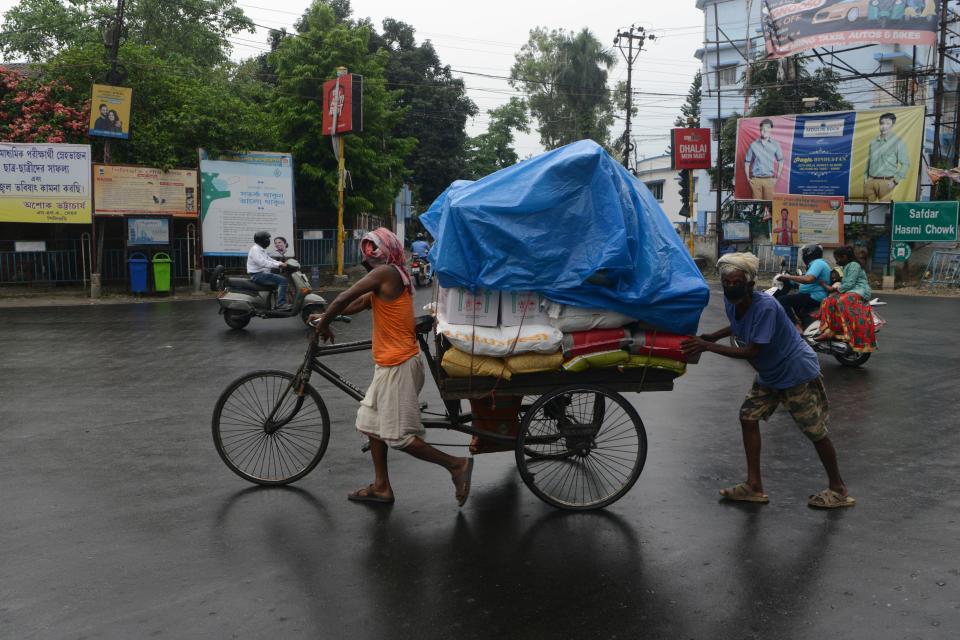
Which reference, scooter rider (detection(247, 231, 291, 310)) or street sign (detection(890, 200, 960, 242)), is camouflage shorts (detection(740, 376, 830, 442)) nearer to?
scooter rider (detection(247, 231, 291, 310))

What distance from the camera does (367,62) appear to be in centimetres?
2769

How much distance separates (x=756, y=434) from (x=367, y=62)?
82.0 ft

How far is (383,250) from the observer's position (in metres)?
4.87

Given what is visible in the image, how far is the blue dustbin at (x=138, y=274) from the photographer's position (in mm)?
19172

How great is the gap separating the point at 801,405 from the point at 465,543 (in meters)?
2.16

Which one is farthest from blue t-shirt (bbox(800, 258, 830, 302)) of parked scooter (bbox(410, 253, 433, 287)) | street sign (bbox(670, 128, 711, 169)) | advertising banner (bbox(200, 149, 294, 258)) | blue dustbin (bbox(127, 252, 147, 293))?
street sign (bbox(670, 128, 711, 169))

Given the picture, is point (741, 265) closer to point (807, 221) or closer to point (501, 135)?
point (807, 221)

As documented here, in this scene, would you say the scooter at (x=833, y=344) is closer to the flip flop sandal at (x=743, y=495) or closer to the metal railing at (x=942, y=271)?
the flip flop sandal at (x=743, y=495)

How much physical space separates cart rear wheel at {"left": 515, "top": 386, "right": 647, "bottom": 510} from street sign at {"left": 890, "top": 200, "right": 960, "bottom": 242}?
21714 mm

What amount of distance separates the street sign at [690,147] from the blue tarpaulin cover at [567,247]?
28.4 meters

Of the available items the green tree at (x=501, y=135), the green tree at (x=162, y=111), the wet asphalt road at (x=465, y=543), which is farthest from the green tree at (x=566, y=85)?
the wet asphalt road at (x=465, y=543)

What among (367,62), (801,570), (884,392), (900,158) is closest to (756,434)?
(801,570)

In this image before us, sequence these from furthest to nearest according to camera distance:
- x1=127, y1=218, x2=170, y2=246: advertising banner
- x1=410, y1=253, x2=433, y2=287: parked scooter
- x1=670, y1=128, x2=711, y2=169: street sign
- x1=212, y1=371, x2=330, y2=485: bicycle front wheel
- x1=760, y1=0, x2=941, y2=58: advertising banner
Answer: x1=670, y1=128, x2=711, y2=169: street sign < x1=760, y1=0, x2=941, y2=58: advertising banner < x1=410, y1=253, x2=433, y2=287: parked scooter < x1=127, y1=218, x2=170, y2=246: advertising banner < x1=212, y1=371, x2=330, y2=485: bicycle front wheel

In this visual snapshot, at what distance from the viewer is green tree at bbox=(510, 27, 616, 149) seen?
171ft
